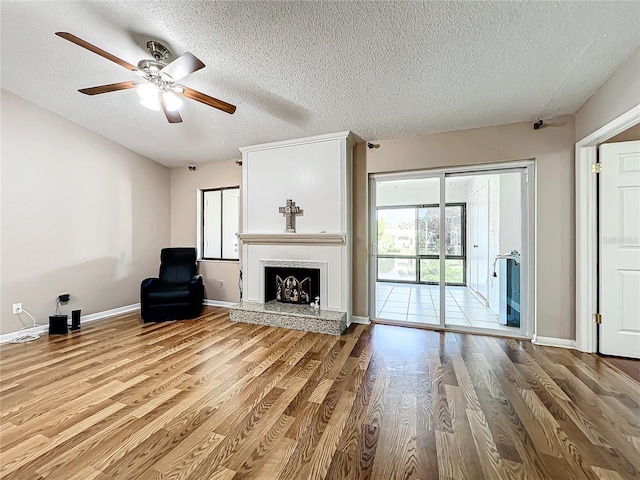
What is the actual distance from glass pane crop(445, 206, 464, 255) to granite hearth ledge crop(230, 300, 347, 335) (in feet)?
5.59

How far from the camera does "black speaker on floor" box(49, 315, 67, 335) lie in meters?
3.41

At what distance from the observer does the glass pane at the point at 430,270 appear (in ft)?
12.1

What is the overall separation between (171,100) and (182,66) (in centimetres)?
49

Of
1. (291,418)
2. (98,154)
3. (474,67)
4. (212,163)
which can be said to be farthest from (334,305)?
(98,154)

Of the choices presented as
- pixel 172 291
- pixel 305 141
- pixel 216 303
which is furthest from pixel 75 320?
pixel 305 141

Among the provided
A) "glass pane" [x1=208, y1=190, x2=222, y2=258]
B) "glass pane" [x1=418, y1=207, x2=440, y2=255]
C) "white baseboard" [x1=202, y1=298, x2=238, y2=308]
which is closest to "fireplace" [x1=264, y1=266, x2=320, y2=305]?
"white baseboard" [x1=202, y1=298, x2=238, y2=308]

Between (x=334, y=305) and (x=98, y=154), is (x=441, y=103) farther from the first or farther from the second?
(x=98, y=154)

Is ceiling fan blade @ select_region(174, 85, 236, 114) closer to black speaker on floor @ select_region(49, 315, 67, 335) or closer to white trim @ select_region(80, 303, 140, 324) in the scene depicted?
black speaker on floor @ select_region(49, 315, 67, 335)

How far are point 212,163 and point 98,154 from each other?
1638 mm

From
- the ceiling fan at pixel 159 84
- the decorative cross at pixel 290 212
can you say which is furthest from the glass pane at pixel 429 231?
the ceiling fan at pixel 159 84

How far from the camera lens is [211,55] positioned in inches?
94.3

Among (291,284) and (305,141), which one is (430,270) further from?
(305,141)

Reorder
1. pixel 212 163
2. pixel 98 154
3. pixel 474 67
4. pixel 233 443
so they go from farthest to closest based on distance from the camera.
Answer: pixel 212 163 → pixel 98 154 → pixel 474 67 → pixel 233 443

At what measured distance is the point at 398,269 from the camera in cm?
402
